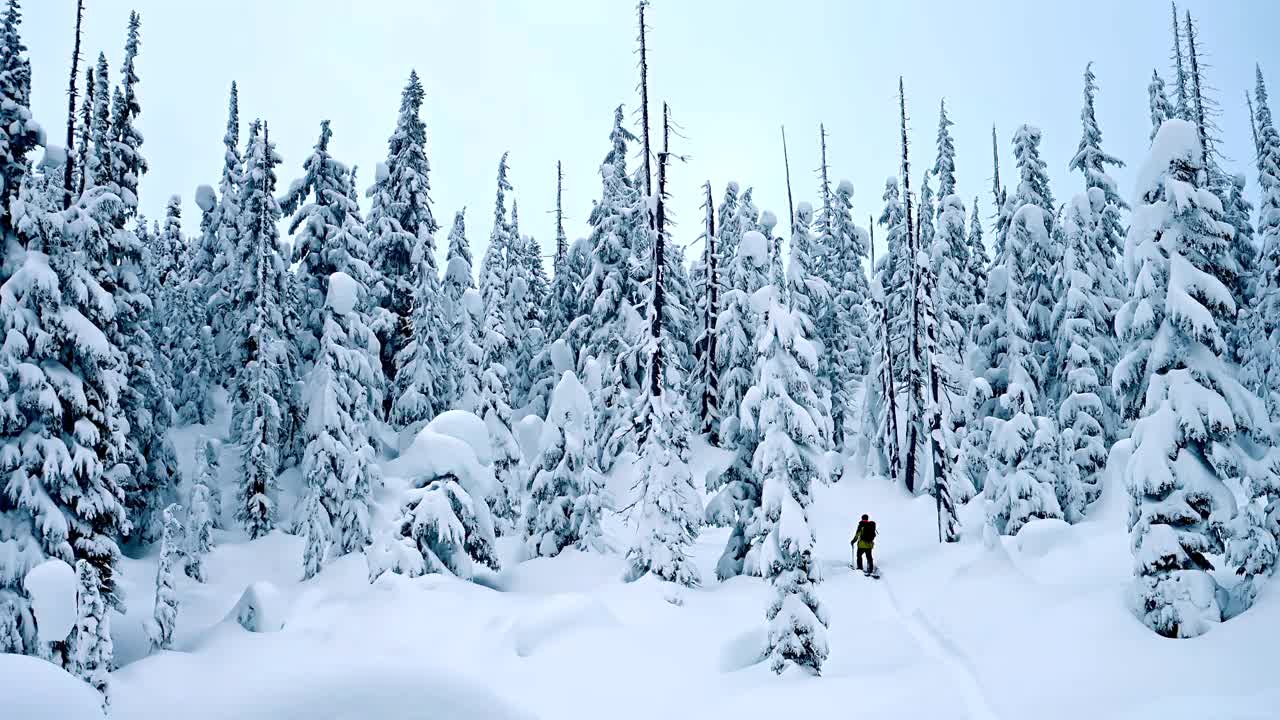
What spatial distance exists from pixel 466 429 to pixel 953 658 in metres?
13.0

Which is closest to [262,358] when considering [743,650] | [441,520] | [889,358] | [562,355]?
[562,355]

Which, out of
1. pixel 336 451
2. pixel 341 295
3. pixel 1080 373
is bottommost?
pixel 336 451

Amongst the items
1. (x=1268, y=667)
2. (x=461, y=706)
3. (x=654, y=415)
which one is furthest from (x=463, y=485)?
(x=1268, y=667)

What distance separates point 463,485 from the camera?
2042 cm

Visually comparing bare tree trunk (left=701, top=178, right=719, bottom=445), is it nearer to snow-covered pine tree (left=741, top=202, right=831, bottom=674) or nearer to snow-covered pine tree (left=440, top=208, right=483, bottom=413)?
snow-covered pine tree (left=440, top=208, right=483, bottom=413)

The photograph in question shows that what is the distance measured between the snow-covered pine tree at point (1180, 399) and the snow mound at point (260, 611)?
617 inches

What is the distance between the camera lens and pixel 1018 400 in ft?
83.7

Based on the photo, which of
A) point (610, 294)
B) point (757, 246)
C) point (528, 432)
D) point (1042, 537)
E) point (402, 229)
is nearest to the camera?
point (1042, 537)

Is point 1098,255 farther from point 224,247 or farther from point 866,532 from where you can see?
point 224,247

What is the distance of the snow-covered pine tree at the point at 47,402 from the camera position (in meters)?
15.4

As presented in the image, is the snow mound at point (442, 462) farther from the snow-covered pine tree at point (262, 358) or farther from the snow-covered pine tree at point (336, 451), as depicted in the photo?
the snow-covered pine tree at point (262, 358)

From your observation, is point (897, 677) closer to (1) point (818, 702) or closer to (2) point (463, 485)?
(1) point (818, 702)

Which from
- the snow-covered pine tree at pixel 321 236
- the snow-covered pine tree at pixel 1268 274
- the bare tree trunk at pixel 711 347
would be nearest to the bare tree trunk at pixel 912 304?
the bare tree trunk at pixel 711 347

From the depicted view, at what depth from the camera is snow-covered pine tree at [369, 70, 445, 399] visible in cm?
3653
